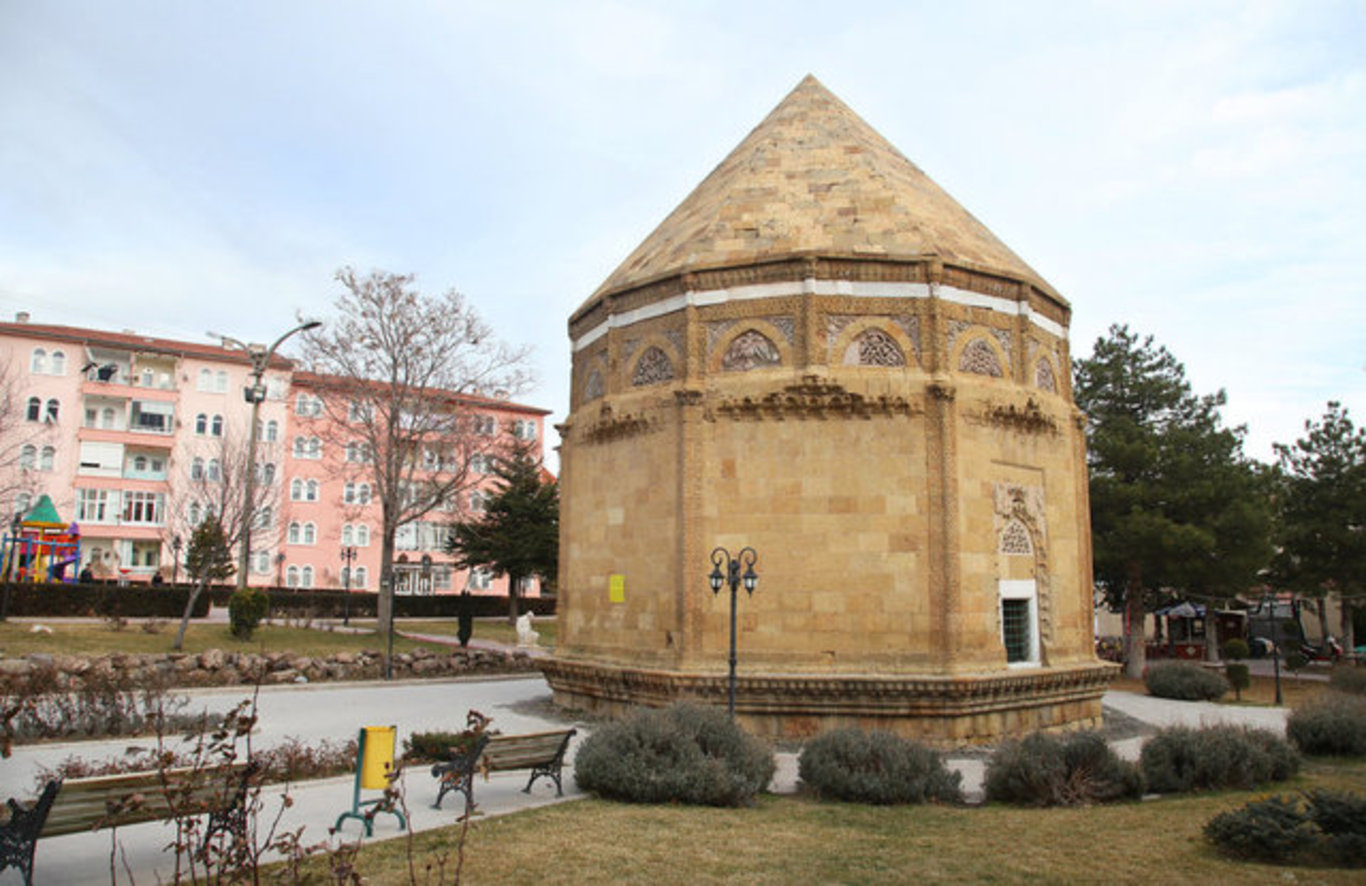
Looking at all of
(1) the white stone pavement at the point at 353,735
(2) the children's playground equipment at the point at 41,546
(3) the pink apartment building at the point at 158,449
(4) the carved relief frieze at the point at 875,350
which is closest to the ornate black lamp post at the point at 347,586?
(3) the pink apartment building at the point at 158,449

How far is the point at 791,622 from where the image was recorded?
15.5 metres

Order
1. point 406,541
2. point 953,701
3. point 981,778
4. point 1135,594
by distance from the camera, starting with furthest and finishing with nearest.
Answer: point 406,541 < point 1135,594 < point 953,701 < point 981,778

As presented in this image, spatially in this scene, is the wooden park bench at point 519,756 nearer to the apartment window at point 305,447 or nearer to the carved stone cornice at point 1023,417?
the carved stone cornice at point 1023,417

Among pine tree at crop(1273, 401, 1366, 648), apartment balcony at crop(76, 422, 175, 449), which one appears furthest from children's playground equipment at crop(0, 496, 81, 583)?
pine tree at crop(1273, 401, 1366, 648)

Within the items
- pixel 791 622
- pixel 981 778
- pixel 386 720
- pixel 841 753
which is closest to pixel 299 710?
pixel 386 720

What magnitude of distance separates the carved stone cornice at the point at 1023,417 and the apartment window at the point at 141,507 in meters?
51.1

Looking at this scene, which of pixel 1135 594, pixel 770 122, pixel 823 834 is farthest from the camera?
pixel 1135 594

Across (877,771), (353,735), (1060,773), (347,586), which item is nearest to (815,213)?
(877,771)

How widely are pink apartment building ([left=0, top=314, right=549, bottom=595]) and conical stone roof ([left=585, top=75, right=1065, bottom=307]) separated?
103ft

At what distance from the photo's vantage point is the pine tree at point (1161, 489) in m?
30.1

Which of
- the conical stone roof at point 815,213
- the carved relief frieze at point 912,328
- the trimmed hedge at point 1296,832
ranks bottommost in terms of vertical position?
the trimmed hedge at point 1296,832

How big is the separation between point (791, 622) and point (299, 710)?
10.3 m

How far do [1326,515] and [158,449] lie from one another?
2306 inches

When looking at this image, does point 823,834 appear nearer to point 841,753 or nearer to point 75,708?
point 841,753
